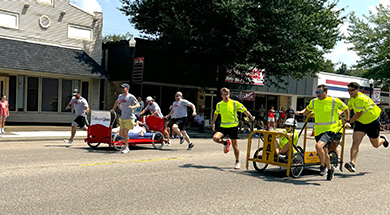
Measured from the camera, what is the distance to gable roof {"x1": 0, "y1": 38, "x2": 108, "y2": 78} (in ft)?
62.0

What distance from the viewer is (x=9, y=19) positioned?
20219 millimetres

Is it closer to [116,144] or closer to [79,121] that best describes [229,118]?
[116,144]

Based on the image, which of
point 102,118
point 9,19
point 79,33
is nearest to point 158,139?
point 102,118

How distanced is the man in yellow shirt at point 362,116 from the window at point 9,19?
1784cm

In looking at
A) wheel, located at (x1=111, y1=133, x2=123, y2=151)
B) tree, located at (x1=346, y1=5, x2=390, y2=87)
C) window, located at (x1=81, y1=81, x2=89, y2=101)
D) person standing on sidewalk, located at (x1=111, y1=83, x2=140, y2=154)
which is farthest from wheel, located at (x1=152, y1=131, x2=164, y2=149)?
tree, located at (x1=346, y1=5, x2=390, y2=87)

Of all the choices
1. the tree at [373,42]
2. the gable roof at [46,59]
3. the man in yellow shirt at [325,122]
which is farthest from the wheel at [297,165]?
the tree at [373,42]

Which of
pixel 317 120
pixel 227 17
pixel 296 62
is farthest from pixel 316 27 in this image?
pixel 317 120

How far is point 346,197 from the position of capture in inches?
256

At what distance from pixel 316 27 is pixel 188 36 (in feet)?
25.5

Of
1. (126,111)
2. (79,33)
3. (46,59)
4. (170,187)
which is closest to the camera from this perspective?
(170,187)

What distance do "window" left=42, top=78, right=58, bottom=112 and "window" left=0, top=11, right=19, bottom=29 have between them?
3.18 m

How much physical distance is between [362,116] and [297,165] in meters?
2.27

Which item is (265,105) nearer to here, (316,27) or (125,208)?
(316,27)

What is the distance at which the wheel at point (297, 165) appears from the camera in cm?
791
